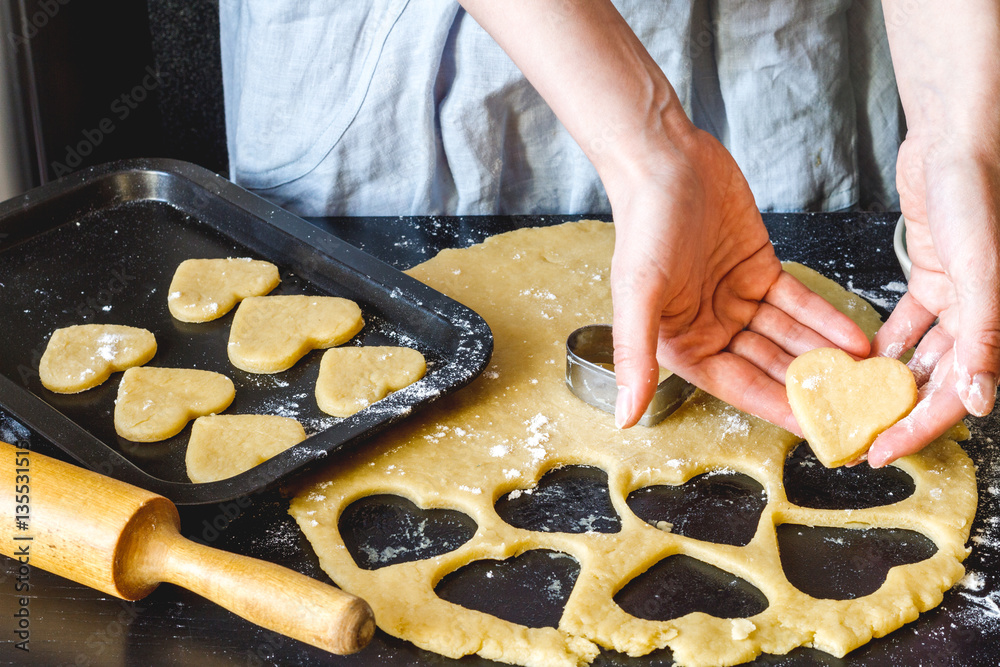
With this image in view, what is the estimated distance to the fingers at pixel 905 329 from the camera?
4.43 feet

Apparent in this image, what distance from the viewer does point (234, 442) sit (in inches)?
48.6

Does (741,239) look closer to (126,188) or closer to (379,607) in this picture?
(379,607)

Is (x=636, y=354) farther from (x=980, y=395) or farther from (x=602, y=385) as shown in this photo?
(x=980, y=395)

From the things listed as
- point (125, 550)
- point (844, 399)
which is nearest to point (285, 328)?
point (125, 550)

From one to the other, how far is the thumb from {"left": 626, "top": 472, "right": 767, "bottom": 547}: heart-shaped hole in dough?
17 cm

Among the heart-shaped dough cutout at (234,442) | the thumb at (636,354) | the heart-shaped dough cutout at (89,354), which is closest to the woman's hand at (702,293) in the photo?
the thumb at (636,354)

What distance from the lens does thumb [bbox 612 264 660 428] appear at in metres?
1.09

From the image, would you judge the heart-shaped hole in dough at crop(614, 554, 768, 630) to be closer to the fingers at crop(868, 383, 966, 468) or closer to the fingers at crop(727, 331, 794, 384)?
the fingers at crop(868, 383, 966, 468)

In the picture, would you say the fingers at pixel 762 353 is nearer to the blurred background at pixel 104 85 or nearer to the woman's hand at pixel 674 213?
the woman's hand at pixel 674 213

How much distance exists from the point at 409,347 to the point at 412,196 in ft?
1.62

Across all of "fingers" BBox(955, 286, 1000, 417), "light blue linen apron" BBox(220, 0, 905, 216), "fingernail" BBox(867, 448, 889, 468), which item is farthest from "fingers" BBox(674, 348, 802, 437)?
"light blue linen apron" BBox(220, 0, 905, 216)

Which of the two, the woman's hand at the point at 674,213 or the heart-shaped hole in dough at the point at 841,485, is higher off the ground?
the woman's hand at the point at 674,213

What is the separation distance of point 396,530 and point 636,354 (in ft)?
1.28
